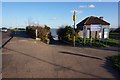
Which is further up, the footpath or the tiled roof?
the tiled roof

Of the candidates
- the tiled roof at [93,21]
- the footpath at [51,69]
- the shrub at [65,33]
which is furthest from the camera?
the tiled roof at [93,21]

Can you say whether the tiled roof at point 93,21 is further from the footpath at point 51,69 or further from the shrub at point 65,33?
the footpath at point 51,69

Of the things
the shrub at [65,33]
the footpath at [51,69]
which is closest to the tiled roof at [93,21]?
the shrub at [65,33]

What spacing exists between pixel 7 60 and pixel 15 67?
1.78 meters

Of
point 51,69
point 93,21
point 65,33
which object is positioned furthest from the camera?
point 93,21

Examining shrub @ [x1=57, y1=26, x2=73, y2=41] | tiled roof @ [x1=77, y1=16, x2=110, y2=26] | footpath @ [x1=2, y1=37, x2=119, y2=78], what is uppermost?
tiled roof @ [x1=77, y1=16, x2=110, y2=26]

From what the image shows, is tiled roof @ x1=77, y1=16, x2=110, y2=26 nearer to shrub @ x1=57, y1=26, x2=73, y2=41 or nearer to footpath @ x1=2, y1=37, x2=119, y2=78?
shrub @ x1=57, y1=26, x2=73, y2=41

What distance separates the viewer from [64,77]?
973 cm

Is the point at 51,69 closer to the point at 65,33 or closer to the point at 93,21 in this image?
the point at 65,33

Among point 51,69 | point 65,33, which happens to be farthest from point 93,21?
point 51,69

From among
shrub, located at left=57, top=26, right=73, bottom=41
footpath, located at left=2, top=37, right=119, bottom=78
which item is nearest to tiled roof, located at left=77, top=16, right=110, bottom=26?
shrub, located at left=57, top=26, right=73, bottom=41

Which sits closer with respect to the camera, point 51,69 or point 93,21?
point 51,69

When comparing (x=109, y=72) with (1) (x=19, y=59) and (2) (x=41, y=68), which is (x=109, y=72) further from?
(1) (x=19, y=59)

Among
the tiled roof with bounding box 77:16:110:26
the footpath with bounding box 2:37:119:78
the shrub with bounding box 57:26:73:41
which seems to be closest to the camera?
the footpath with bounding box 2:37:119:78
